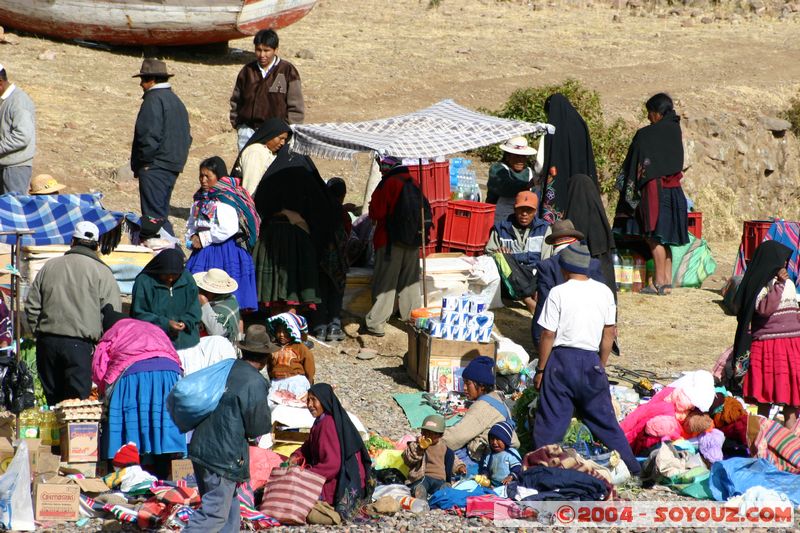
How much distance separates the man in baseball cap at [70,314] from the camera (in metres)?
8.39

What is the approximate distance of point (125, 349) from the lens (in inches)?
317

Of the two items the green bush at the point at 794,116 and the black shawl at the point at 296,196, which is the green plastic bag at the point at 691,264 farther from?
the green bush at the point at 794,116

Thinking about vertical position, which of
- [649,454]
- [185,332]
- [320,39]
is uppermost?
[320,39]

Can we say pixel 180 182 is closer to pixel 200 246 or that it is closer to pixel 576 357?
pixel 200 246

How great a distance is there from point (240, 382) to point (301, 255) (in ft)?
13.6

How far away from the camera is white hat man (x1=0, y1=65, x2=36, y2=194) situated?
10.7 metres

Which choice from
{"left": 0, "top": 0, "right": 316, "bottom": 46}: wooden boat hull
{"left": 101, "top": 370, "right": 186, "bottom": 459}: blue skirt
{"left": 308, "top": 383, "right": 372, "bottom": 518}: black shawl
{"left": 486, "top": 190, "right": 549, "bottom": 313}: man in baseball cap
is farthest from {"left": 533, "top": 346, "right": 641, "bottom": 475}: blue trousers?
{"left": 0, "top": 0, "right": 316, "bottom": 46}: wooden boat hull

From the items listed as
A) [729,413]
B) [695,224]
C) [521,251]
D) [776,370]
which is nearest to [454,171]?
[521,251]

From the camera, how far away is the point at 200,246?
1024 cm

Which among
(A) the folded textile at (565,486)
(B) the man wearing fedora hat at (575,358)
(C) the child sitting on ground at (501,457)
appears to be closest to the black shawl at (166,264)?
(C) the child sitting on ground at (501,457)

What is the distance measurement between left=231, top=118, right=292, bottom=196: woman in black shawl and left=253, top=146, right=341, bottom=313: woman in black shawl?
122mm

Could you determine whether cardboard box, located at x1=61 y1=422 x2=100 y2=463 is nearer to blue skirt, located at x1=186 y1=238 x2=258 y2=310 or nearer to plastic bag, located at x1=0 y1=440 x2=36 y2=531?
plastic bag, located at x1=0 y1=440 x2=36 y2=531

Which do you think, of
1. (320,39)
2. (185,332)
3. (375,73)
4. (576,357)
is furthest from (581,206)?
(320,39)

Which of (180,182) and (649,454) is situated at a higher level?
(180,182)
